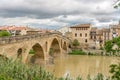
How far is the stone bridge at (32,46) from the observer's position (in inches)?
953

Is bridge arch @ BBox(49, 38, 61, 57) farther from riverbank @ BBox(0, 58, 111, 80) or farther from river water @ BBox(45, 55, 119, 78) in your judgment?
riverbank @ BBox(0, 58, 111, 80)

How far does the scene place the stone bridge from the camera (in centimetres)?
2422

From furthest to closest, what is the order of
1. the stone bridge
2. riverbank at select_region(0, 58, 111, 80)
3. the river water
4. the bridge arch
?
the bridge arch, the river water, the stone bridge, riverbank at select_region(0, 58, 111, 80)

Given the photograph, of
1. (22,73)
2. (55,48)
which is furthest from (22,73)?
(55,48)

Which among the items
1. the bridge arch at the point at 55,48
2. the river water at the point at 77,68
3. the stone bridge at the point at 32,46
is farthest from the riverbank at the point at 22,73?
the bridge arch at the point at 55,48

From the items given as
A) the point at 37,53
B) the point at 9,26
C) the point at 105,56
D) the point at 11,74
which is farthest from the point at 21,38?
the point at 9,26

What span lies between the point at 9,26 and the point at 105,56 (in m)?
37.3

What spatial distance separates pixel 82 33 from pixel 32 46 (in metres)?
29.1

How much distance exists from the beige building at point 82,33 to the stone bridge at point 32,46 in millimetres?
7247

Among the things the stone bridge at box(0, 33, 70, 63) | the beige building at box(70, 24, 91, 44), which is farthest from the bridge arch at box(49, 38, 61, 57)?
the beige building at box(70, 24, 91, 44)

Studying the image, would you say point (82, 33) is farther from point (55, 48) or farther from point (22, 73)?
point (22, 73)

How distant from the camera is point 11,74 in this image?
49.6ft

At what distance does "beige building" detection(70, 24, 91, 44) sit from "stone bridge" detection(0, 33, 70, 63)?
7.25m

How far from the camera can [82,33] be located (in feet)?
198
